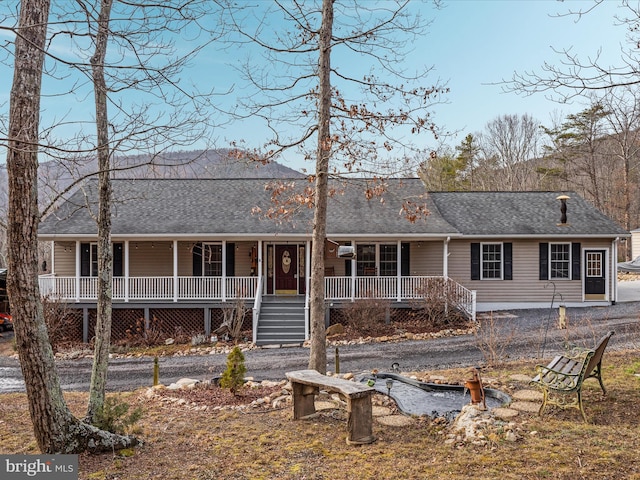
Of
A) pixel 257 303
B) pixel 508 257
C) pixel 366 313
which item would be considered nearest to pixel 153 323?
pixel 257 303

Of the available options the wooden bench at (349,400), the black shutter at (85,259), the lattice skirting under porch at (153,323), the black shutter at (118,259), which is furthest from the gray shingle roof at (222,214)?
the wooden bench at (349,400)

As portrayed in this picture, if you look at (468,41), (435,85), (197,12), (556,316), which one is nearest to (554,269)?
(556,316)

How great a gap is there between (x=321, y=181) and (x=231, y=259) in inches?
417

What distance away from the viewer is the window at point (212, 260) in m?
18.3

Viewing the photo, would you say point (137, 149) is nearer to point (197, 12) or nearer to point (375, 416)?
point (197, 12)

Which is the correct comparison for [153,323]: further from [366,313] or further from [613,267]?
[613,267]

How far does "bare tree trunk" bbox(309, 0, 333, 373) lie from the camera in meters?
8.35

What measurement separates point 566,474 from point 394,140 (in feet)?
17.8

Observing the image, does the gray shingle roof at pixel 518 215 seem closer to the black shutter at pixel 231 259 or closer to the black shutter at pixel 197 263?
the black shutter at pixel 231 259

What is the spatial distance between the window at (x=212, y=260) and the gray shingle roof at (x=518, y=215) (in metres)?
8.54

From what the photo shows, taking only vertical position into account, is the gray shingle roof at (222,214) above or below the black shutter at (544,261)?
above

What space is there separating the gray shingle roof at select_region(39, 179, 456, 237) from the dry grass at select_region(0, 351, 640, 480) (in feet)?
31.4

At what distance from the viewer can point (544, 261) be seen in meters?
18.3

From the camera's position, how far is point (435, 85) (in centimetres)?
815
